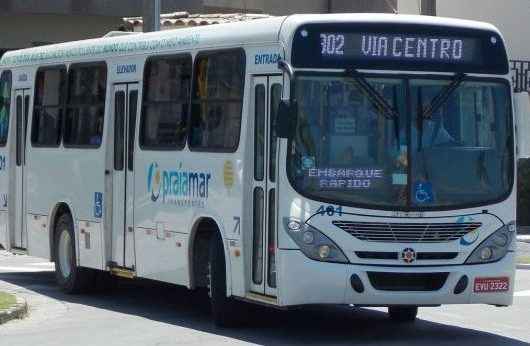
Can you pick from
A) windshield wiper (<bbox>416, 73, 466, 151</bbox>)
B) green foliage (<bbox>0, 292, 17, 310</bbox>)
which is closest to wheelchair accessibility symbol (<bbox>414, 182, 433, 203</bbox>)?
windshield wiper (<bbox>416, 73, 466, 151</bbox>)

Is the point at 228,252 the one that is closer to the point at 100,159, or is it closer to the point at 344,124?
the point at 344,124

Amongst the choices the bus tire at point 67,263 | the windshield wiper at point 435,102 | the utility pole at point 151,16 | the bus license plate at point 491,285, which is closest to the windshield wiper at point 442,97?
the windshield wiper at point 435,102

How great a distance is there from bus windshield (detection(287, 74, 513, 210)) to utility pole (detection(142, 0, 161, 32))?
1171 centimetres

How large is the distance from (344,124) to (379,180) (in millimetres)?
596

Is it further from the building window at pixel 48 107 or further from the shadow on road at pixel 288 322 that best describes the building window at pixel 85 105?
the shadow on road at pixel 288 322

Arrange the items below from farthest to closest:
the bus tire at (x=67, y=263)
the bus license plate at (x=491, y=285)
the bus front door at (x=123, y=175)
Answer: the bus tire at (x=67, y=263)
the bus front door at (x=123, y=175)
the bus license plate at (x=491, y=285)

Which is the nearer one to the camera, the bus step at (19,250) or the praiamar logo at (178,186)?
the praiamar logo at (178,186)

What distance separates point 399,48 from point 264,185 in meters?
1.77

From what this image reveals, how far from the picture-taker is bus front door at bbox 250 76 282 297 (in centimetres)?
1252

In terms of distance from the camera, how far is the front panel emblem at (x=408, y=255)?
12.3 m

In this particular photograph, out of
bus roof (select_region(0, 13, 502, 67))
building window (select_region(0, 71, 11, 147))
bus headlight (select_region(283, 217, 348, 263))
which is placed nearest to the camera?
bus headlight (select_region(283, 217, 348, 263))

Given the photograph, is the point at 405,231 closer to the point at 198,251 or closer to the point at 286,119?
the point at 286,119

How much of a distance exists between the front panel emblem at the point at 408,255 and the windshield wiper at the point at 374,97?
1213 mm

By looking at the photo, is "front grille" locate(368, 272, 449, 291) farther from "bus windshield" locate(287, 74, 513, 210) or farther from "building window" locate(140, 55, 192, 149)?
"building window" locate(140, 55, 192, 149)
